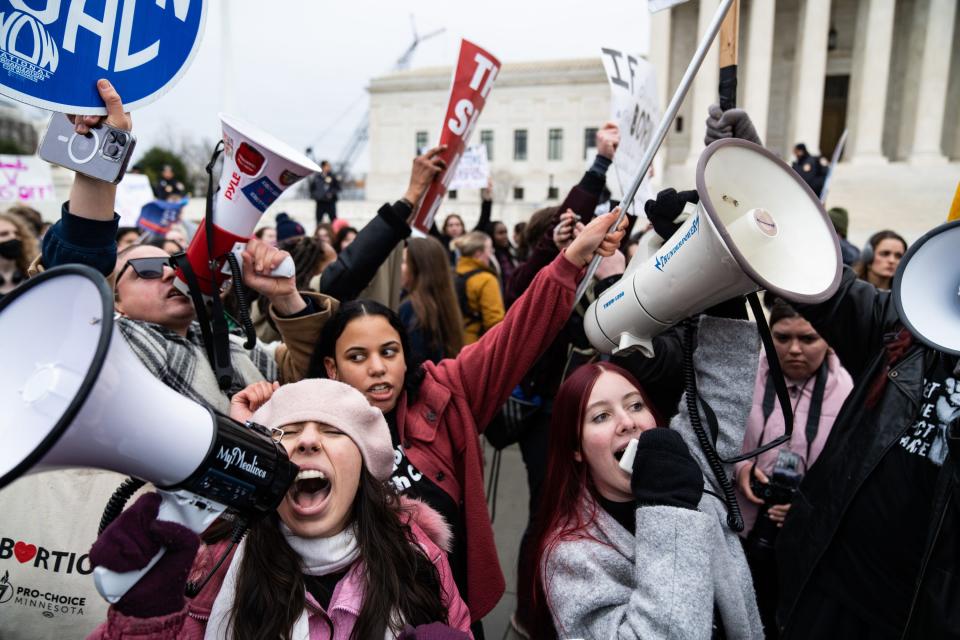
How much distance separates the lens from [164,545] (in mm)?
1090

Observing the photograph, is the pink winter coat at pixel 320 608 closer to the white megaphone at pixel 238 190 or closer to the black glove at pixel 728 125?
the white megaphone at pixel 238 190

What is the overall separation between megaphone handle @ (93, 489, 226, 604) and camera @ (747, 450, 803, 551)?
1.99 metres

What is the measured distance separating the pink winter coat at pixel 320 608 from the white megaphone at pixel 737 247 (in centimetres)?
72

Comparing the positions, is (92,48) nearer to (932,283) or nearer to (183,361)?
(183,361)

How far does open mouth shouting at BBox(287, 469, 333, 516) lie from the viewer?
1.44 metres

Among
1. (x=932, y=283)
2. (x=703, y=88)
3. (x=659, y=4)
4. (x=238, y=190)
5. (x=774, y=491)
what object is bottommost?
(x=774, y=491)

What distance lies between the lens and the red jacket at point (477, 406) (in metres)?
1.97

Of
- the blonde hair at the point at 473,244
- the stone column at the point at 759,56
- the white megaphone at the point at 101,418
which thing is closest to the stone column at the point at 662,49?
the stone column at the point at 759,56

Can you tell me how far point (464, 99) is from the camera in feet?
9.55

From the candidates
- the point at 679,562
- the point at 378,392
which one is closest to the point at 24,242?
the point at 378,392

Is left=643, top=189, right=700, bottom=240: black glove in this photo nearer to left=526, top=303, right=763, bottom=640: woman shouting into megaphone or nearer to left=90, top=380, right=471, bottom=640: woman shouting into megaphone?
left=526, top=303, right=763, bottom=640: woman shouting into megaphone

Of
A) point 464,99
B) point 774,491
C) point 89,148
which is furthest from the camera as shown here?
point 464,99

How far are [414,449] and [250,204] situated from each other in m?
0.88

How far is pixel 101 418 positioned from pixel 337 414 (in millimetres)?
702
